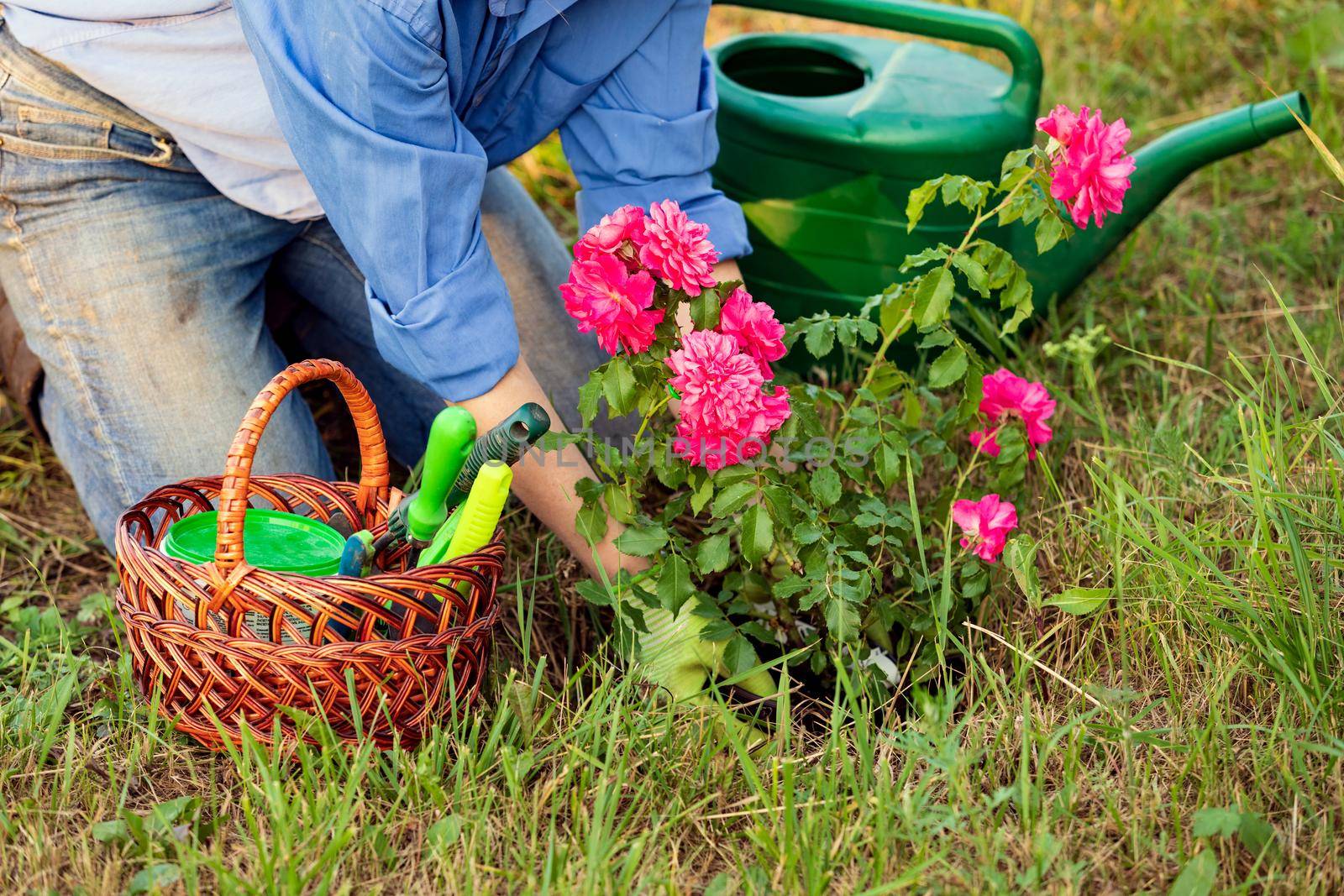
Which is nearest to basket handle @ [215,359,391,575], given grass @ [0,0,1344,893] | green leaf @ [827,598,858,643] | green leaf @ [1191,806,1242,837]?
grass @ [0,0,1344,893]

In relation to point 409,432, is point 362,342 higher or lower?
higher

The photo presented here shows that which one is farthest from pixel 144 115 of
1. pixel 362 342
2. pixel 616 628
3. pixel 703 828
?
pixel 703 828

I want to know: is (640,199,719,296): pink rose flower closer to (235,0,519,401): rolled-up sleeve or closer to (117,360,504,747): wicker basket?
(235,0,519,401): rolled-up sleeve

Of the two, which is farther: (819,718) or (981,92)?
(981,92)

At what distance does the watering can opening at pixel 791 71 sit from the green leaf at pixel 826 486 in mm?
918

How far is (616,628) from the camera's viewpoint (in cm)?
134

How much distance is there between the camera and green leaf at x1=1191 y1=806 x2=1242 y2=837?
111 centimetres

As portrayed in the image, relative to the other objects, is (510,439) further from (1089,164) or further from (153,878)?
(1089,164)

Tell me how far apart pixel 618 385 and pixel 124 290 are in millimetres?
776

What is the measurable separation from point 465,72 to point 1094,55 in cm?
194

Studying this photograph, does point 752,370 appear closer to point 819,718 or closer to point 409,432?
point 819,718

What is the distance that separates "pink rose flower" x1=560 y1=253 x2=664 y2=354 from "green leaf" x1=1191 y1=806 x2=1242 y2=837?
70 cm

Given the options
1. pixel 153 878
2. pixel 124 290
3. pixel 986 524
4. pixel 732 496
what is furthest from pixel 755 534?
pixel 124 290

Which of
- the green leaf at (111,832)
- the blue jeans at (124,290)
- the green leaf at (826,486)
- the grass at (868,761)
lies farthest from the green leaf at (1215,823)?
the blue jeans at (124,290)
